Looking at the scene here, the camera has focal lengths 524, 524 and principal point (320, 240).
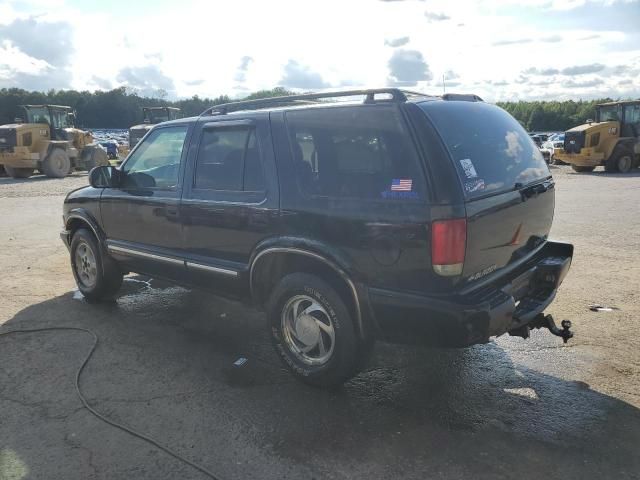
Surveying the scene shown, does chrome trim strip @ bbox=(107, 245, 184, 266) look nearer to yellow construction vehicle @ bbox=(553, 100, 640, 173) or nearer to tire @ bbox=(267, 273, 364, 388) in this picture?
tire @ bbox=(267, 273, 364, 388)

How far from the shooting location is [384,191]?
314 cm

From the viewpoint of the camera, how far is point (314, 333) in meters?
3.63

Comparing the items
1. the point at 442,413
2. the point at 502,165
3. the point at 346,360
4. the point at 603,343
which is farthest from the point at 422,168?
the point at 603,343

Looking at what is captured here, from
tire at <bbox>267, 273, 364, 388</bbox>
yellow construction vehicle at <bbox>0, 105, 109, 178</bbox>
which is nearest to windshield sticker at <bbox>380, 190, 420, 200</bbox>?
tire at <bbox>267, 273, 364, 388</bbox>

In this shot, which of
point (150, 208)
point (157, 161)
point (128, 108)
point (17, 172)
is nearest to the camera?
point (150, 208)

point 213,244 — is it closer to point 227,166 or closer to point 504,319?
point 227,166

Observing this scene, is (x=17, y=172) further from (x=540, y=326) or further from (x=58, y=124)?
(x=540, y=326)

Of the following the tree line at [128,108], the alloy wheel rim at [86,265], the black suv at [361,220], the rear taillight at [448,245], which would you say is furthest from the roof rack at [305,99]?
the tree line at [128,108]

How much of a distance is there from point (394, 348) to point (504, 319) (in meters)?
1.41

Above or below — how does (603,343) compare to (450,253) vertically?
below

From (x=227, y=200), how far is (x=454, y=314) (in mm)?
1936

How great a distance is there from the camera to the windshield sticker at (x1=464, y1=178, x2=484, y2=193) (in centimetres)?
302

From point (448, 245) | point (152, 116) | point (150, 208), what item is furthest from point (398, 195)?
point (152, 116)

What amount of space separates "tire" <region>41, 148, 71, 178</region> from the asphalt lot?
17489mm
